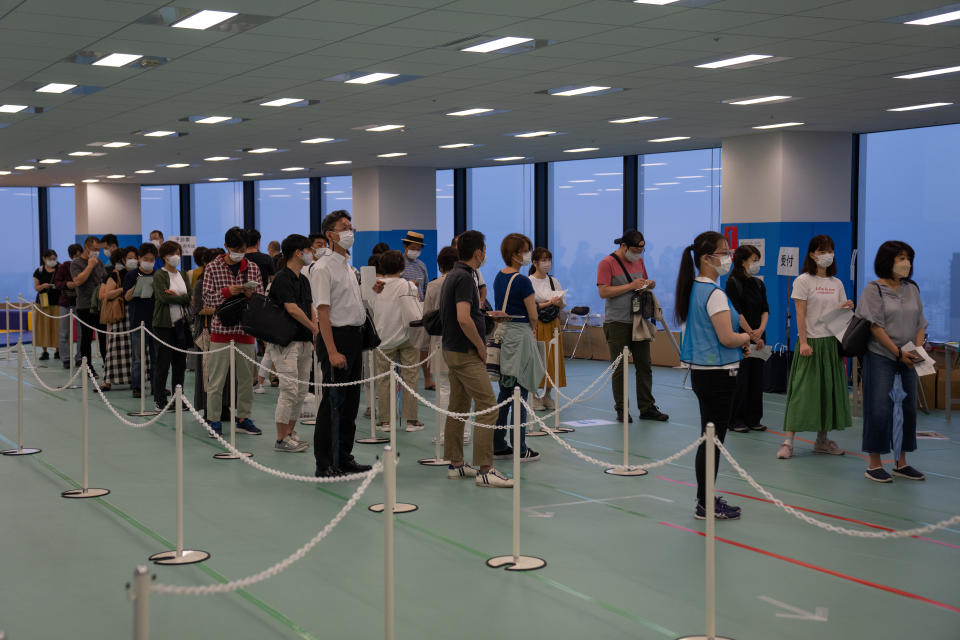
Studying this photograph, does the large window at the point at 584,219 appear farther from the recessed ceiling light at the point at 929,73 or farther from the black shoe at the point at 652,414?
the recessed ceiling light at the point at 929,73

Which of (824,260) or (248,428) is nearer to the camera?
(824,260)

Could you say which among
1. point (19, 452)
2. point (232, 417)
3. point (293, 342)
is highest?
point (293, 342)

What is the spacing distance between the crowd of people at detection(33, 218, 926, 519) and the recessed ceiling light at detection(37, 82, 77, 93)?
1950mm

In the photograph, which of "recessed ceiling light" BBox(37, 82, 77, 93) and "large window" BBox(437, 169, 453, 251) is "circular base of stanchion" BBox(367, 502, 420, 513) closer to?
"recessed ceiling light" BBox(37, 82, 77, 93)

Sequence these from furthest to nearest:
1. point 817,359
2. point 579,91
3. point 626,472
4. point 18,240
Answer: point 18,240 < point 579,91 < point 817,359 < point 626,472

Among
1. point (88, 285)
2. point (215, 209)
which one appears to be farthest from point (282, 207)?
point (88, 285)

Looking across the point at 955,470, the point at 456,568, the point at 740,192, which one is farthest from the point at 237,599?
the point at 740,192

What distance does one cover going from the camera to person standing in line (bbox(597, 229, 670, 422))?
9.63 m

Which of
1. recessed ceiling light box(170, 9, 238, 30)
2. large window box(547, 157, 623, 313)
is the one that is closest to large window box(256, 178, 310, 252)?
large window box(547, 157, 623, 313)

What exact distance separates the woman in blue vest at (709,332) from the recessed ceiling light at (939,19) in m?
2.74

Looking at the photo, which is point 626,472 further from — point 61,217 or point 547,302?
point 61,217

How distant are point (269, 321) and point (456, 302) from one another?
207cm

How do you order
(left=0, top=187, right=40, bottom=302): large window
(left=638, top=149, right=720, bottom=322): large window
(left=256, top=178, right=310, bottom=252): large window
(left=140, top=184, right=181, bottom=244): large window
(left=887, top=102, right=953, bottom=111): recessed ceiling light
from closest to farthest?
(left=887, top=102, right=953, bottom=111): recessed ceiling light < (left=638, top=149, right=720, bottom=322): large window < (left=256, top=178, right=310, bottom=252): large window < (left=0, top=187, right=40, bottom=302): large window < (left=140, top=184, right=181, bottom=244): large window

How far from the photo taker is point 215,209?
2578 cm
